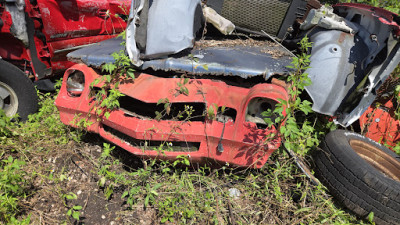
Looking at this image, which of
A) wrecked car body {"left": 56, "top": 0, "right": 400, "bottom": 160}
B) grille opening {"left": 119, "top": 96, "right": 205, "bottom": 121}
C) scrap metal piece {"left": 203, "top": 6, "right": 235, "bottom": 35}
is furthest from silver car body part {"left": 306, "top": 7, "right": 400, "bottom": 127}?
grille opening {"left": 119, "top": 96, "right": 205, "bottom": 121}

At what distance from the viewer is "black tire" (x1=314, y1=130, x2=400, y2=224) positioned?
2.35 meters

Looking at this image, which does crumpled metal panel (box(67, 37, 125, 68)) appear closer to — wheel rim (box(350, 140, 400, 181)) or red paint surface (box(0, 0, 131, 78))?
red paint surface (box(0, 0, 131, 78))

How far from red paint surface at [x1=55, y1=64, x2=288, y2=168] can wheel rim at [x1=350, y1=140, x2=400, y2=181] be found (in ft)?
4.15

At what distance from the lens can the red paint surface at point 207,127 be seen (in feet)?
7.54

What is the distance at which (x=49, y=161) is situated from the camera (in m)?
2.65

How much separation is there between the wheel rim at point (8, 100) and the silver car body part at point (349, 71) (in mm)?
3162

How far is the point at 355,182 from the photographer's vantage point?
2410 millimetres

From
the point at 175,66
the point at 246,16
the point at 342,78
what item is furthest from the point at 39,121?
the point at 342,78

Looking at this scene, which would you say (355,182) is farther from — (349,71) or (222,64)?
(222,64)

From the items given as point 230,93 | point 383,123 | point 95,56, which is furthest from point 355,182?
point 95,56

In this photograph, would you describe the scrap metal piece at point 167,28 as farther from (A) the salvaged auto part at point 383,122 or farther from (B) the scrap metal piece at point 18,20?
(A) the salvaged auto part at point 383,122

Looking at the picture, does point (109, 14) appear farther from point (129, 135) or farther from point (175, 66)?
point (129, 135)

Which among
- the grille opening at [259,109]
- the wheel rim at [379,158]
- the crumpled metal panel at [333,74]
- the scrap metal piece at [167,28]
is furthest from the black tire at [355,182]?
the scrap metal piece at [167,28]

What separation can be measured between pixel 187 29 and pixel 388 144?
2677 millimetres
